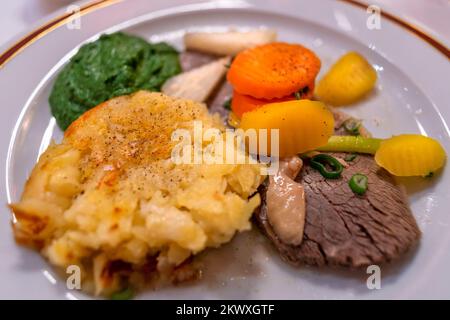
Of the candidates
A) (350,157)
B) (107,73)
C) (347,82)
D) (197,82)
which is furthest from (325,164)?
(107,73)

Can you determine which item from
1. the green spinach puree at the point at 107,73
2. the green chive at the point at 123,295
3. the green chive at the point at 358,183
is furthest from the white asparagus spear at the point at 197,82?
the green chive at the point at 123,295

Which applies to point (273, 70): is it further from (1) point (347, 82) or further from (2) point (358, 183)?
(2) point (358, 183)

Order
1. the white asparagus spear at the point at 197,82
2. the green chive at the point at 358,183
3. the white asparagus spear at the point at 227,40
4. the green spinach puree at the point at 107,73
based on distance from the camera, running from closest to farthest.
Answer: the green chive at the point at 358,183, the green spinach puree at the point at 107,73, the white asparagus spear at the point at 197,82, the white asparagus spear at the point at 227,40

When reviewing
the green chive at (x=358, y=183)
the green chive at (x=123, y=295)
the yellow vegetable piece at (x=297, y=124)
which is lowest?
the green chive at (x=123, y=295)

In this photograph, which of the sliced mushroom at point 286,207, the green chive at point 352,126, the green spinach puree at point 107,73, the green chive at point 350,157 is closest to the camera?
the sliced mushroom at point 286,207

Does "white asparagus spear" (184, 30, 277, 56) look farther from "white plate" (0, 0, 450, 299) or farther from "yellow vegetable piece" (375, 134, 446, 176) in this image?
"yellow vegetable piece" (375, 134, 446, 176)

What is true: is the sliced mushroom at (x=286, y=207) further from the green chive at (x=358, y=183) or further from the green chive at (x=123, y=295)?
the green chive at (x=123, y=295)
